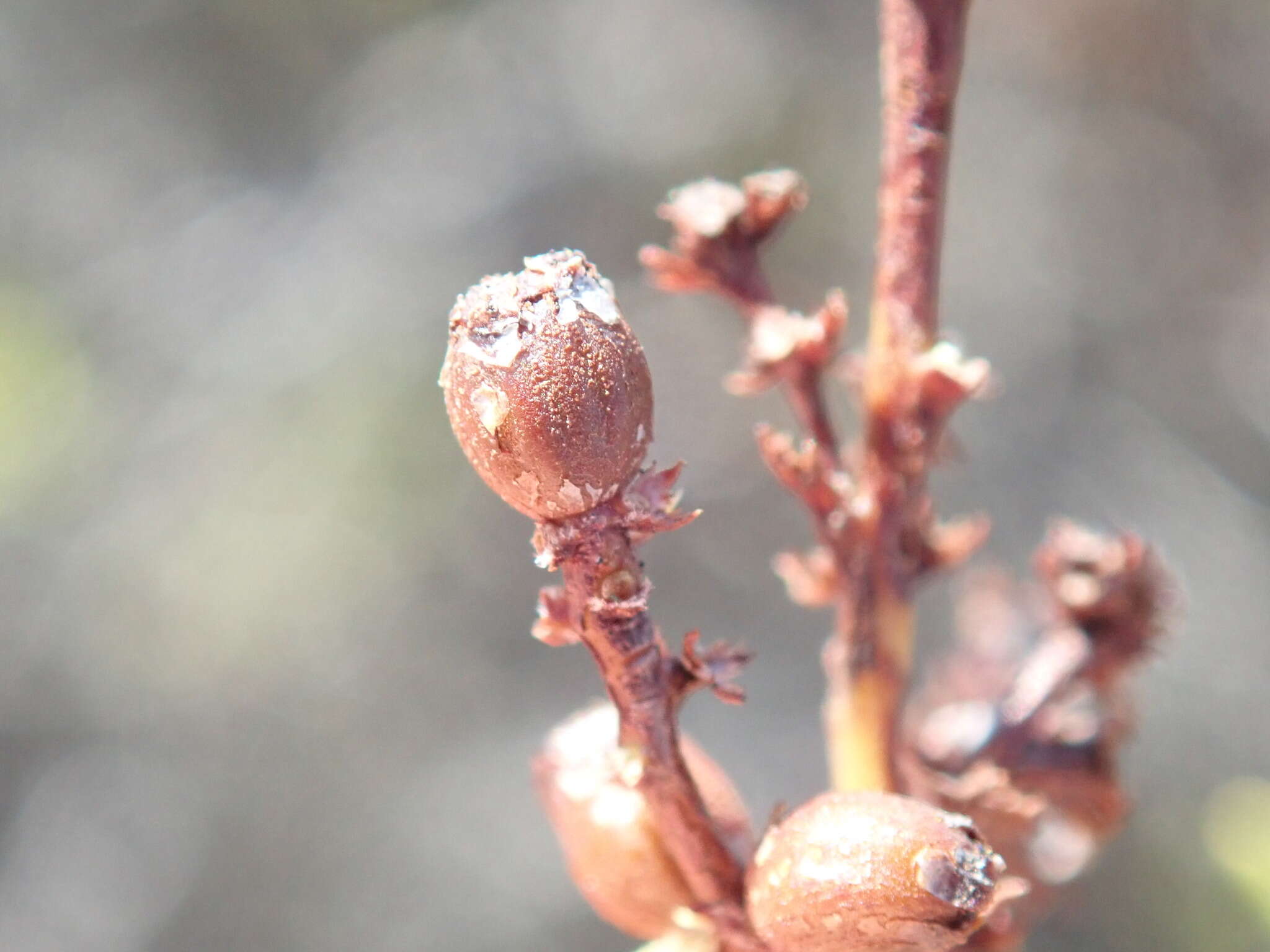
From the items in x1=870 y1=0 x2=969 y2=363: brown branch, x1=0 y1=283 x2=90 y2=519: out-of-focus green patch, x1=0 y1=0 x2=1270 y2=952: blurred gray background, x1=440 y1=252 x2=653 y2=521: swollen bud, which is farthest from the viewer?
x1=0 y1=0 x2=1270 y2=952: blurred gray background

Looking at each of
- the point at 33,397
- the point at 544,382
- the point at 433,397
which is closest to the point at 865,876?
the point at 544,382

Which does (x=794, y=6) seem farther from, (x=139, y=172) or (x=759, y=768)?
(x=759, y=768)

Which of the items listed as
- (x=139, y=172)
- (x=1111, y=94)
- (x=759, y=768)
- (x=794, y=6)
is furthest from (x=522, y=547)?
(x=1111, y=94)

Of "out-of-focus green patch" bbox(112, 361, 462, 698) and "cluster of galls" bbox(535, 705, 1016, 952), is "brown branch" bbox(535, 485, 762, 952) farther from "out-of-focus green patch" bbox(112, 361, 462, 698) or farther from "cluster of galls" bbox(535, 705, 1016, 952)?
"out-of-focus green patch" bbox(112, 361, 462, 698)

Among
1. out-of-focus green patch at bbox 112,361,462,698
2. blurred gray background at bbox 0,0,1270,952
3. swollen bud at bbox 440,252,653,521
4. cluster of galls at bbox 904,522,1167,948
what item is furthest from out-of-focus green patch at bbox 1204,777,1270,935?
out-of-focus green patch at bbox 112,361,462,698

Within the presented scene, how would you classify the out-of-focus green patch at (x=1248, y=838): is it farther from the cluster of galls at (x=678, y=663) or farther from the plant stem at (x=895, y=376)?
the cluster of galls at (x=678, y=663)

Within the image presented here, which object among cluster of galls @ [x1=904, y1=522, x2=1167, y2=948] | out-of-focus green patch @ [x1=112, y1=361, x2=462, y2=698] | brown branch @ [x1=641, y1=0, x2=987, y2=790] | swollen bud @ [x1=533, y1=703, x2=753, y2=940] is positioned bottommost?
swollen bud @ [x1=533, y1=703, x2=753, y2=940]

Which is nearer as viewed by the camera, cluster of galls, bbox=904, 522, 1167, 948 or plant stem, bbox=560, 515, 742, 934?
plant stem, bbox=560, 515, 742, 934
